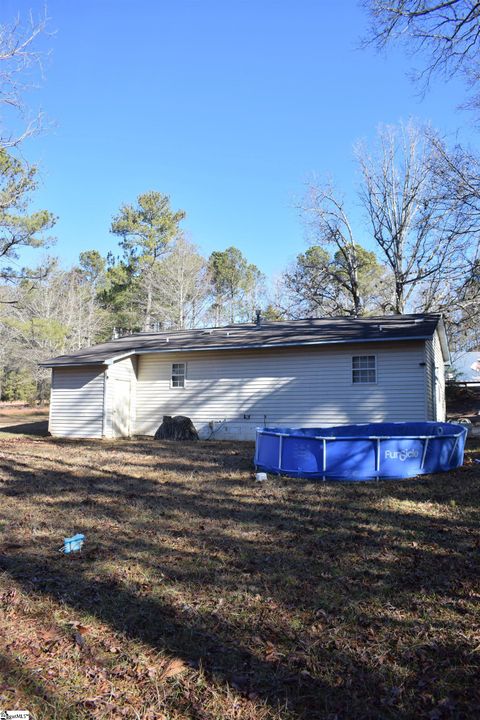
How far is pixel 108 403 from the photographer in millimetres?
17109

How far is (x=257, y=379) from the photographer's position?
16.6 m

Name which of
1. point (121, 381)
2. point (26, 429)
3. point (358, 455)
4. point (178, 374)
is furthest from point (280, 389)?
point (26, 429)

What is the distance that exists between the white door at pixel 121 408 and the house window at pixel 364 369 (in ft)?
27.3

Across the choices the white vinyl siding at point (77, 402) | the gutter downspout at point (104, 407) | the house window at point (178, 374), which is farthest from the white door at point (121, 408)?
the house window at point (178, 374)

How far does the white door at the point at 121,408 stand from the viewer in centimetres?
1733

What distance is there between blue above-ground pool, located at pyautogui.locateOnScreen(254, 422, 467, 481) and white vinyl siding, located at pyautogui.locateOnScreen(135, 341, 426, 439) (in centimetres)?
526

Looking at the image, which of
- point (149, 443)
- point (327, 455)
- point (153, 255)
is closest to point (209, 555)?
point (327, 455)

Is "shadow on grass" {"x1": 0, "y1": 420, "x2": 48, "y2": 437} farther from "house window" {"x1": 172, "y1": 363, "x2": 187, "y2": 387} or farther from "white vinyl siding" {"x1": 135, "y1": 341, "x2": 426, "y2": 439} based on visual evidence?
"house window" {"x1": 172, "y1": 363, "x2": 187, "y2": 387}

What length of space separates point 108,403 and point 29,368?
72.0 feet

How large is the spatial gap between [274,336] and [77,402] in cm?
759

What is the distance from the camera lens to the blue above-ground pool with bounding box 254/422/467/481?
865cm

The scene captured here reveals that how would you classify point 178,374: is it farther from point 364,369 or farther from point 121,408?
point 364,369

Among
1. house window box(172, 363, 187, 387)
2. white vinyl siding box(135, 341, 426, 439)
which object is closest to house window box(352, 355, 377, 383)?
white vinyl siding box(135, 341, 426, 439)

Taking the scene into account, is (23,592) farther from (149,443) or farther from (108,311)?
(108,311)
